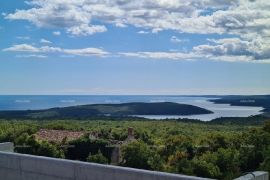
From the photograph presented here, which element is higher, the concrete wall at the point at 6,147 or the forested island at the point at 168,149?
the concrete wall at the point at 6,147

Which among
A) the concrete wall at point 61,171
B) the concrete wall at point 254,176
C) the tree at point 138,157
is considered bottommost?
the tree at point 138,157

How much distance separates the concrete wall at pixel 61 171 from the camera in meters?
4.55

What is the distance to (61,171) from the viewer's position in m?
5.34

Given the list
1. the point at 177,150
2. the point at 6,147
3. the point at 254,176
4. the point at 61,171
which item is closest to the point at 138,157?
the point at 177,150

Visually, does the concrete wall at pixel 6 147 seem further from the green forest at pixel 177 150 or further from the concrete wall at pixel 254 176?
the green forest at pixel 177 150

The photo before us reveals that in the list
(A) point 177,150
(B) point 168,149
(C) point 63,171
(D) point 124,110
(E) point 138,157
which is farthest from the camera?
(D) point 124,110

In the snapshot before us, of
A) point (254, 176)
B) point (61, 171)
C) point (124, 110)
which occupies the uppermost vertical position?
point (254, 176)

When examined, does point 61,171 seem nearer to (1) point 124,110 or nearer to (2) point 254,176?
(2) point 254,176

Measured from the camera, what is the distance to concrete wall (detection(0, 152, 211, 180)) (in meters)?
4.55

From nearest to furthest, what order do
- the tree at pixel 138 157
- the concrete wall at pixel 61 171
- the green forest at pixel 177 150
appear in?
the concrete wall at pixel 61 171, the green forest at pixel 177 150, the tree at pixel 138 157

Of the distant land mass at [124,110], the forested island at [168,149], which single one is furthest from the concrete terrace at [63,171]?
the distant land mass at [124,110]

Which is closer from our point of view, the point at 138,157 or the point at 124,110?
the point at 138,157

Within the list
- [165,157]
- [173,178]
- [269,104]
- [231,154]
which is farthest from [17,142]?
[269,104]

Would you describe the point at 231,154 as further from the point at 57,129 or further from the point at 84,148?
the point at 57,129
